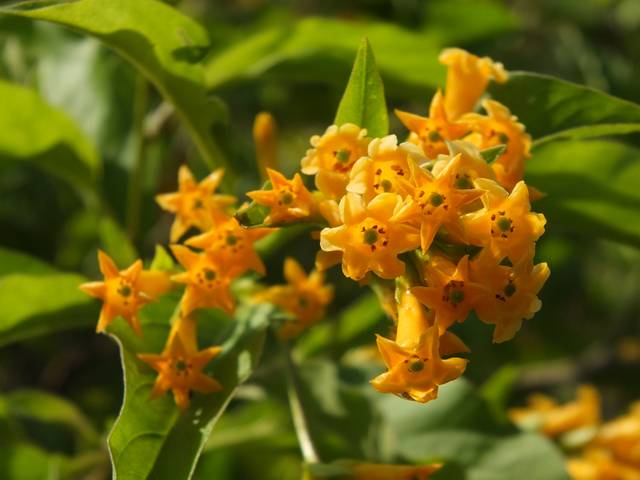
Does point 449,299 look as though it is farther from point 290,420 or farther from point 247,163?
point 247,163

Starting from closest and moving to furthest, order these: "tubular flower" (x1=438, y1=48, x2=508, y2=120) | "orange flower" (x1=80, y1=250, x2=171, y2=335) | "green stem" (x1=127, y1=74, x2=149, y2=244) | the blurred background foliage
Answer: "orange flower" (x1=80, y1=250, x2=171, y2=335) < "tubular flower" (x1=438, y1=48, x2=508, y2=120) < the blurred background foliage < "green stem" (x1=127, y1=74, x2=149, y2=244)

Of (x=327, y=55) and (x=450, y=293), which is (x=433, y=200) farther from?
(x=327, y=55)

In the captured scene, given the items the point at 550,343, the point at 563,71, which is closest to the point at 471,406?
the point at 550,343

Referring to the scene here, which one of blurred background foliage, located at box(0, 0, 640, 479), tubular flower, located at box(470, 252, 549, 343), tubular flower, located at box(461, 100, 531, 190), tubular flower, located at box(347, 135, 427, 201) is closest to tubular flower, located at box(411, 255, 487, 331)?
tubular flower, located at box(470, 252, 549, 343)

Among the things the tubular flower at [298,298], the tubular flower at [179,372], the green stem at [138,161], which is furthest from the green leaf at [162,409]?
the green stem at [138,161]

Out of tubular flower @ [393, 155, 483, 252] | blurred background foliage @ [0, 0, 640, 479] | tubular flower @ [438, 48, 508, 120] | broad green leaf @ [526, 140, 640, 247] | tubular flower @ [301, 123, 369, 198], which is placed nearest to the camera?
tubular flower @ [393, 155, 483, 252]

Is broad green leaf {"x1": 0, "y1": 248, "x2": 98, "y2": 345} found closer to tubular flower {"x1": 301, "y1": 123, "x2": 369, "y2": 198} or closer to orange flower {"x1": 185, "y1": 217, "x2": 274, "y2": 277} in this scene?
orange flower {"x1": 185, "y1": 217, "x2": 274, "y2": 277}

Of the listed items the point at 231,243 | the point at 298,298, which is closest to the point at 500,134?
the point at 231,243

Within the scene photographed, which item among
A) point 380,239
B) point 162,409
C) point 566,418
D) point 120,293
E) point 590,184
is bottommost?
point 566,418
